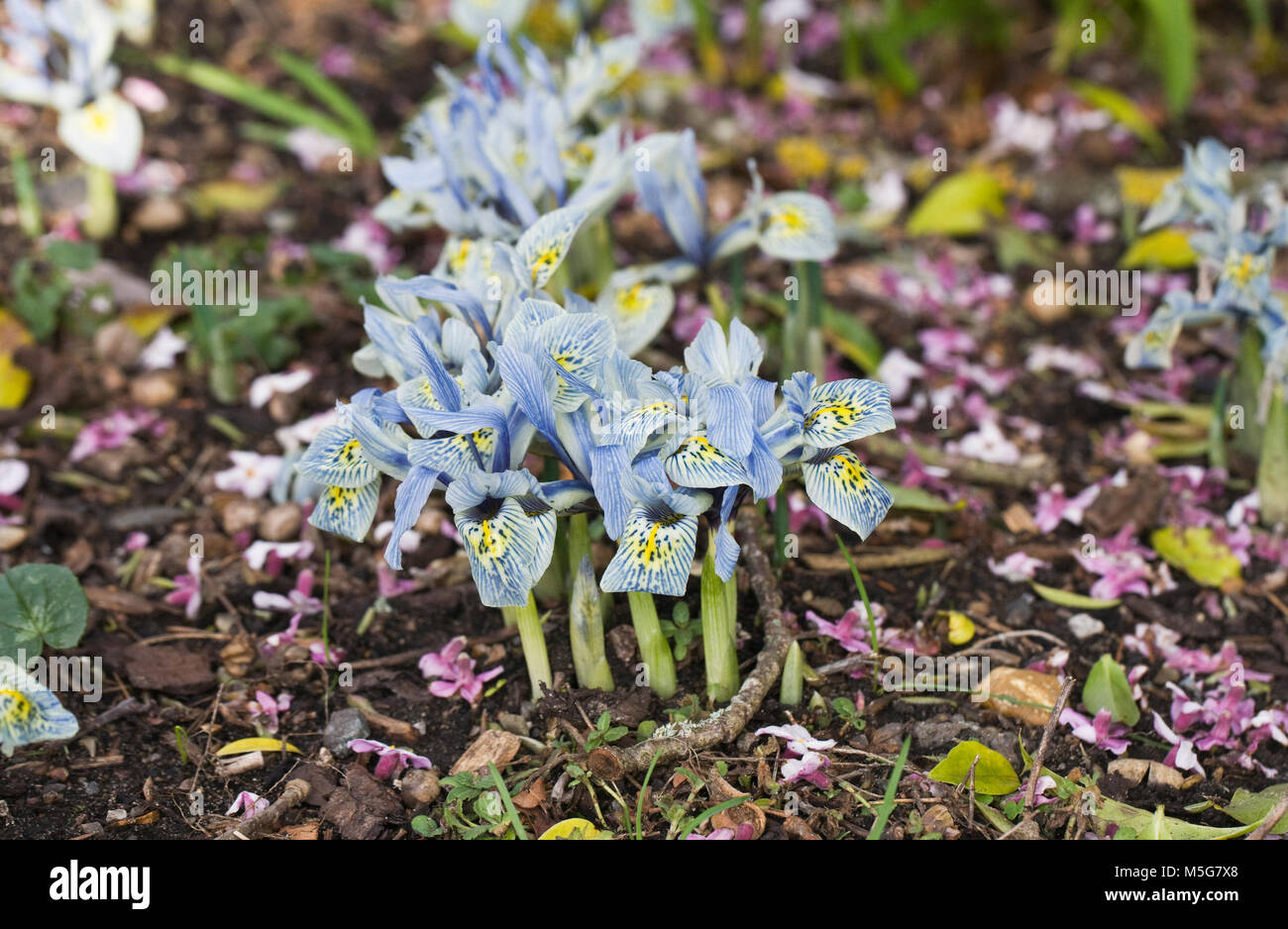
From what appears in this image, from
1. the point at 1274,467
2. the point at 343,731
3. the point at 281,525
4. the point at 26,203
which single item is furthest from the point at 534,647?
the point at 26,203

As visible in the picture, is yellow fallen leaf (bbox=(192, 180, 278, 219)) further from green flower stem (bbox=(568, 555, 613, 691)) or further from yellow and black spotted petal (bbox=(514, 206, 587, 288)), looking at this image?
green flower stem (bbox=(568, 555, 613, 691))

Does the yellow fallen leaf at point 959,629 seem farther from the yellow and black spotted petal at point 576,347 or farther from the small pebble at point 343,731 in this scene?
the small pebble at point 343,731

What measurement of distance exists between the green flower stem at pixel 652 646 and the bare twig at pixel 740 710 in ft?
0.47

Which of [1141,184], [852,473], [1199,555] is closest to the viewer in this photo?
[852,473]

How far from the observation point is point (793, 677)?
3002 millimetres

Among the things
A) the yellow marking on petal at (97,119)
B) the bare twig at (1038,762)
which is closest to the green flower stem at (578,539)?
the bare twig at (1038,762)

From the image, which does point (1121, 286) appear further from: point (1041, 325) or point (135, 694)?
point (135, 694)

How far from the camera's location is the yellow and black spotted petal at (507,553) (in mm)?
Result: 2631

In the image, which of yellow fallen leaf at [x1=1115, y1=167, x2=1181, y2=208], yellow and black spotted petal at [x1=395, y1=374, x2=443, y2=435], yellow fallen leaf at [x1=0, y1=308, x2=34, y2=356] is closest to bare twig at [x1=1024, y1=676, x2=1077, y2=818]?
yellow and black spotted petal at [x1=395, y1=374, x2=443, y2=435]

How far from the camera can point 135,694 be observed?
3.21 meters

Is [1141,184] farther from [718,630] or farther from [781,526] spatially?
[718,630]

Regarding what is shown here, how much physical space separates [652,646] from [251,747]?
0.99 metres

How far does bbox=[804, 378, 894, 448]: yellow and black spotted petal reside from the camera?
8.71 ft

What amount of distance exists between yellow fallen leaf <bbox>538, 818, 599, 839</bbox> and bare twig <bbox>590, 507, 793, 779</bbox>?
122mm
